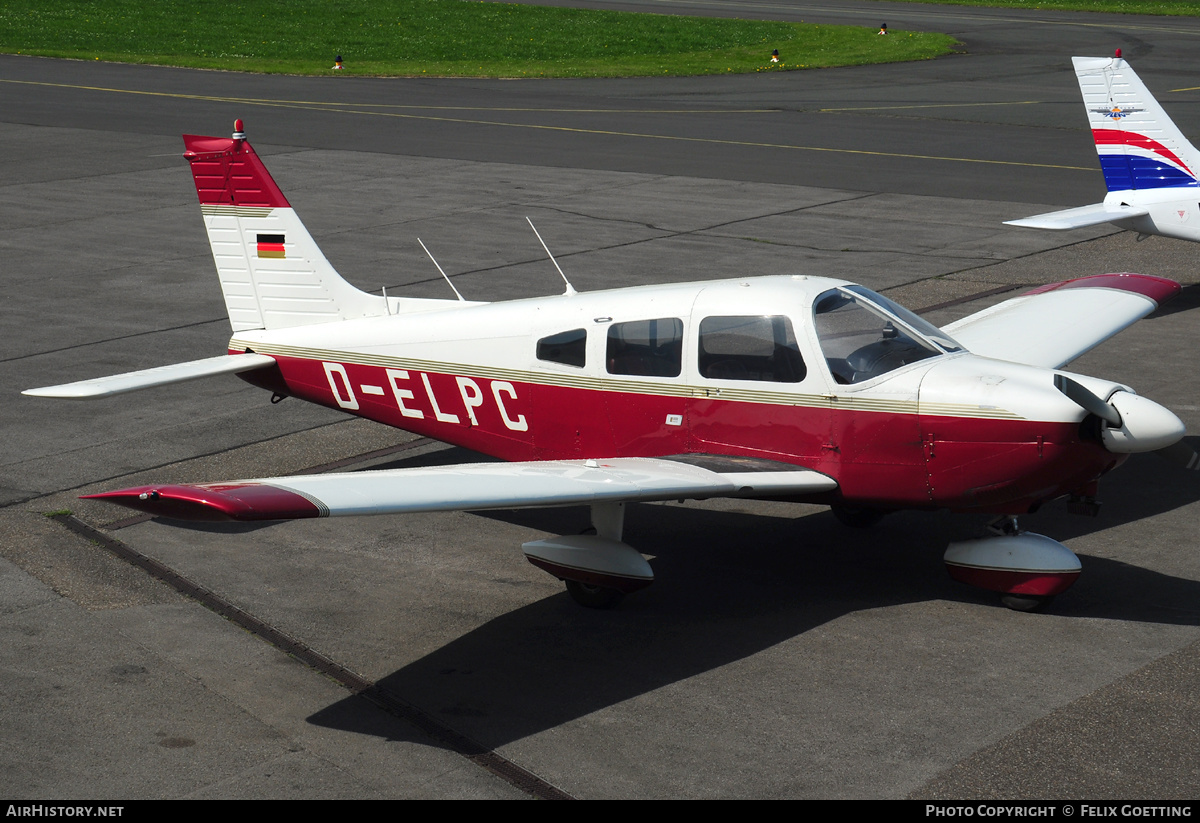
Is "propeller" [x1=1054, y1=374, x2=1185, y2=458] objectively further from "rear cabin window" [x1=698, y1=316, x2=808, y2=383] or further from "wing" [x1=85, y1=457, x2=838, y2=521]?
"rear cabin window" [x1=698, y1=316, x2=808, y2=383]

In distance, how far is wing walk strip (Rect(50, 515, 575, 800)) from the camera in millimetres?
6957

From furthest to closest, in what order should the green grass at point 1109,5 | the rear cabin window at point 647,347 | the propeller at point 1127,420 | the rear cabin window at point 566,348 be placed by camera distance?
1. the green grass at point 1109,5
2. the rear cabin window at point 566,348
3. the rear cabin window at point 647,347
4. the propeller at point 1127,420

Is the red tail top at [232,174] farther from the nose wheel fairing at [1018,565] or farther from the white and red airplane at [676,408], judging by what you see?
the nose wheel fairing at [1018,565]

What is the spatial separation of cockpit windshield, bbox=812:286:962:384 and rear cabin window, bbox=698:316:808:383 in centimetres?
24

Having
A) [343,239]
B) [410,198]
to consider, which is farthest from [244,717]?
[410,198]

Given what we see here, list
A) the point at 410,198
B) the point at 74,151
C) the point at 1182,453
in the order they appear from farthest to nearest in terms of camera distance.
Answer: the point at 74,151
the point at 410,198
the point at 1182,453

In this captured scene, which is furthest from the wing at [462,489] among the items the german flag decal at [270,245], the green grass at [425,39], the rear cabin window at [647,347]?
the green grass at [425,39]

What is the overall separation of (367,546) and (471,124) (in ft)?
80.4

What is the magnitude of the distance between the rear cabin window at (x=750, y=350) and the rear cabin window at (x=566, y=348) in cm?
96

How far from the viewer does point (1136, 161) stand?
702 inches

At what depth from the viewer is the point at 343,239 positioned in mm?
21609

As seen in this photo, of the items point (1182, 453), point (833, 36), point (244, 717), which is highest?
point (833, 36)

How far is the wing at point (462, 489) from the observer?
674cm
